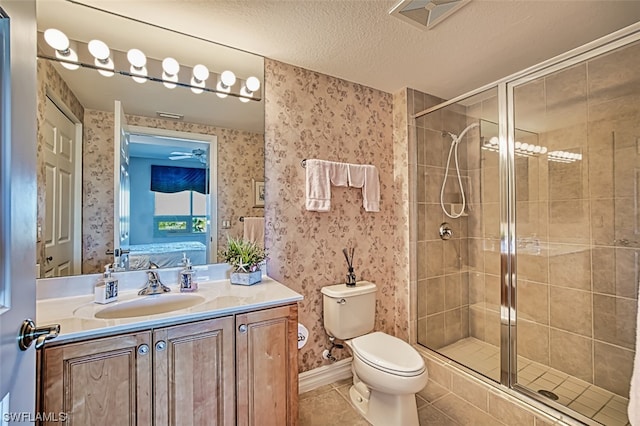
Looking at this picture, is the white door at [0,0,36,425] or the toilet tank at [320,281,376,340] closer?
the white door at [0,0,36,425]

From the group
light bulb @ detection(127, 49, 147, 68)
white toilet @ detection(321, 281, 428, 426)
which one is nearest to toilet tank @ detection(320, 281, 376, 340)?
white toilet @ detection(321, 281, 428, 426)

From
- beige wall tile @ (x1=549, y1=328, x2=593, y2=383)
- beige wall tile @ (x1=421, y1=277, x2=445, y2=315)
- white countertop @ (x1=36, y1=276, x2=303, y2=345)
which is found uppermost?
white countertop @ (x1=36, y1=276, x2=303, y2=345)

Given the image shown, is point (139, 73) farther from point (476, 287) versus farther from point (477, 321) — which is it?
point (477, 321)

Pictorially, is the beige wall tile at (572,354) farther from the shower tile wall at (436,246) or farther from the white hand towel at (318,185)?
the white hand towel at (318,185)

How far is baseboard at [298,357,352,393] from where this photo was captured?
197 cm

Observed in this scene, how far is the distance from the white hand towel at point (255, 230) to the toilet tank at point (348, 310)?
58 cm

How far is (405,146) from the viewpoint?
2328 millimetres

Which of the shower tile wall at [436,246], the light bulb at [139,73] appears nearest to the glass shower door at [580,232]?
the shower tile wall at [436,246]

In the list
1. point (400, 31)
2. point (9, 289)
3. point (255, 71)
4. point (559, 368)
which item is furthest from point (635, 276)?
point (9, 289)

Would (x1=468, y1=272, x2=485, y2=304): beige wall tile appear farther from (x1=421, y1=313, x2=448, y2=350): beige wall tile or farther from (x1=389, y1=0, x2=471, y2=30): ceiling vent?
(x1=389, y1=0, x2=471, y2=30): ceiling vent

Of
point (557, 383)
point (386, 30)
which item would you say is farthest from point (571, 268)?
point (386, 30)

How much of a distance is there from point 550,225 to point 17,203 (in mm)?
2698

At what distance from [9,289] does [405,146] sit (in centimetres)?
230

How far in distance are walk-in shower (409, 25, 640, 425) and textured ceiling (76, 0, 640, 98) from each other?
0.20 m
